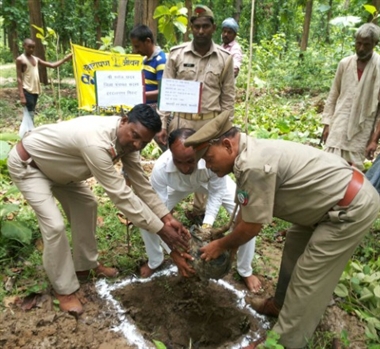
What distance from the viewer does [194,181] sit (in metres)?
2.99

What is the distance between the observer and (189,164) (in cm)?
271

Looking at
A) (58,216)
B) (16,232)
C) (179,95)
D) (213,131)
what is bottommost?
(16,232)

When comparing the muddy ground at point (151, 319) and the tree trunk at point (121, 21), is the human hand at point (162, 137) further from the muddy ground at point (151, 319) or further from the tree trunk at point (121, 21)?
the tree trunk at point (121, 21)

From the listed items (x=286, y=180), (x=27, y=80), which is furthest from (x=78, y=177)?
(x=27, y=80)

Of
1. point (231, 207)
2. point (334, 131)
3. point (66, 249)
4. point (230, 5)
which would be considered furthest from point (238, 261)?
point (230, 5)

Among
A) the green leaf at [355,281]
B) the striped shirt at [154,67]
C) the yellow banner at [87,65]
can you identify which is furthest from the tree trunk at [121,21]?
the green leaf at [355,281]

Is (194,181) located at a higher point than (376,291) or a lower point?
higher

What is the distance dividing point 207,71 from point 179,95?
0.43 metres

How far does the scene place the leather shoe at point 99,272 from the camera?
311 cm

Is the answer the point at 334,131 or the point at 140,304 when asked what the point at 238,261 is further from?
the point at 334,131

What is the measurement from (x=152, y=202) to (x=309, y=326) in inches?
54.9

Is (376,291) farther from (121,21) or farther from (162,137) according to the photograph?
(121,21)

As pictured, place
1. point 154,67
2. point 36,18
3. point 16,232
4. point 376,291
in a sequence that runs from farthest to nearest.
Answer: point 36,18 < point 154,67 < point 16,232 < point 376,291

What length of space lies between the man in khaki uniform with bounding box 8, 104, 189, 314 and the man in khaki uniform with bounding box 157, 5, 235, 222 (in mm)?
1149
